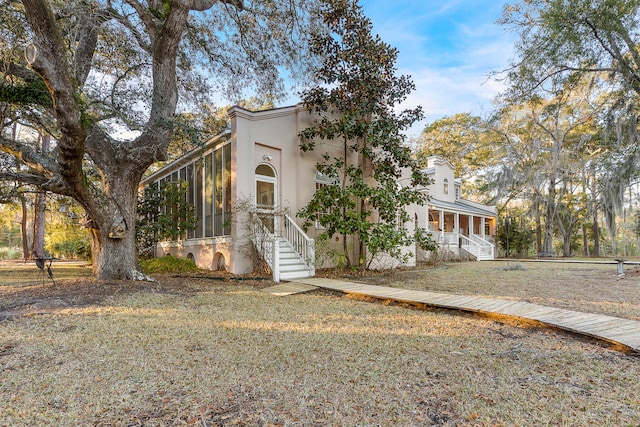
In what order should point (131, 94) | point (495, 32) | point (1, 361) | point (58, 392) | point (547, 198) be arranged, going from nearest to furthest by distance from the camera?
point (58, 392) → point (1, 361) → point (131, 94) → point (495, 32) → point (547, 198)

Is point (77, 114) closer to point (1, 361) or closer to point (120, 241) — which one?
point (120, 241)

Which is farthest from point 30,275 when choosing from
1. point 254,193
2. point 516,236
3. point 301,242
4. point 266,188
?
point 516,236

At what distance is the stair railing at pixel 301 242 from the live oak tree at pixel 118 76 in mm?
3822

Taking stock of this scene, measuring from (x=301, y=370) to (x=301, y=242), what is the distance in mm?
6367

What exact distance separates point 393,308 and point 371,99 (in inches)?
250

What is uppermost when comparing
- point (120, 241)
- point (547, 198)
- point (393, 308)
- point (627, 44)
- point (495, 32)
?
point (495, 32)

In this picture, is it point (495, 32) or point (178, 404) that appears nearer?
point (178, 404)

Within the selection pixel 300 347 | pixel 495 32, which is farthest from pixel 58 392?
pixel 495 32

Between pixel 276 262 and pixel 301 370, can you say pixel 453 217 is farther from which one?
pixel 301 370

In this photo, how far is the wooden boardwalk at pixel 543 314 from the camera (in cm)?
358

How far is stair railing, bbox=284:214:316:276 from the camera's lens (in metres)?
8.92

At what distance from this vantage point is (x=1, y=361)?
3035 mm

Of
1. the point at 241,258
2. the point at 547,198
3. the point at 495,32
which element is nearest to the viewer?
the point at 241,258

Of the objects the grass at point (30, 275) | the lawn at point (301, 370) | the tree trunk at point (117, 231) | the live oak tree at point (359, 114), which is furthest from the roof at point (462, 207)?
the grass at point (30, 275)
